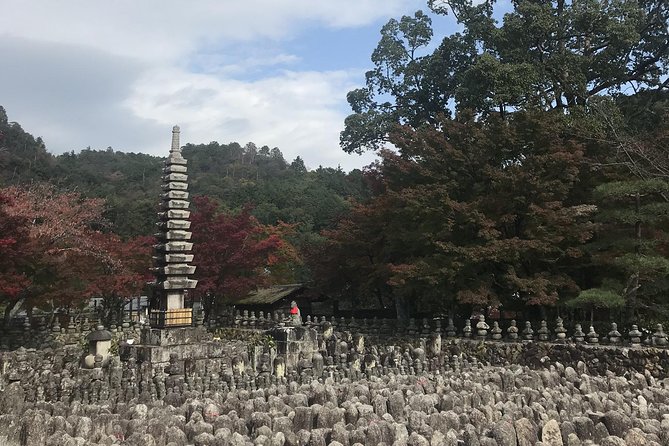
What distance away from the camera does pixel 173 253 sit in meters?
19.1

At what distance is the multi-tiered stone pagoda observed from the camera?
18.6 meters

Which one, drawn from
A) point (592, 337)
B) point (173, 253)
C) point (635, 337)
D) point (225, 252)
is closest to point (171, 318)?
point (173, 253)

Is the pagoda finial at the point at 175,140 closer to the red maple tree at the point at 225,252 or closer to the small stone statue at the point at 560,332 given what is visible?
the red maple tree at the point at 225,252

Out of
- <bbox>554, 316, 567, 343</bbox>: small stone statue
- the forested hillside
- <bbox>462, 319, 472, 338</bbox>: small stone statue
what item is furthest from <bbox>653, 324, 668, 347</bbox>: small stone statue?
the forested hillside

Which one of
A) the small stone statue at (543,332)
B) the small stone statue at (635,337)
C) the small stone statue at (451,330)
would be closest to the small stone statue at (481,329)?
→ the small stone statue at (451,330)

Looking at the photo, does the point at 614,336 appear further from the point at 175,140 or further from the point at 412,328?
the point at 175,140

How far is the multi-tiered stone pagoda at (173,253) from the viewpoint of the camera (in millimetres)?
18617

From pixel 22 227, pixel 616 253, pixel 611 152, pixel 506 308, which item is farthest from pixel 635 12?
pixel 22 227

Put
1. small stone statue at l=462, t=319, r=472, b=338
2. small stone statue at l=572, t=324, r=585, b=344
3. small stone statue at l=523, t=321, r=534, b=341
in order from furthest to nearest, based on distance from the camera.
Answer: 1. small stone statue at l=462, t=319, r=472, b=338
2. small stone statue at l=523, t=321, r=534, b=341
3. small stone statue at l=572, t=324, r=585, b=344

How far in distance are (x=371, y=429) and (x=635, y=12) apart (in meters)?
23.0

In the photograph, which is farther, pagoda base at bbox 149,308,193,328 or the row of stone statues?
pagoda base at bbox 149,308,193,328

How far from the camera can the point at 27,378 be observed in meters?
14.4

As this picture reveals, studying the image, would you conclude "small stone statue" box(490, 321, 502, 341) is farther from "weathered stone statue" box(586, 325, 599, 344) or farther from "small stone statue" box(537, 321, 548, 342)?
"weathered stone statue" box(586, 325, 599, 344)

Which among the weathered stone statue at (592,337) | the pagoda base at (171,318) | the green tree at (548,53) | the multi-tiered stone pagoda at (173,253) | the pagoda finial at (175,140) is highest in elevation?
the green tree at (548,53)
